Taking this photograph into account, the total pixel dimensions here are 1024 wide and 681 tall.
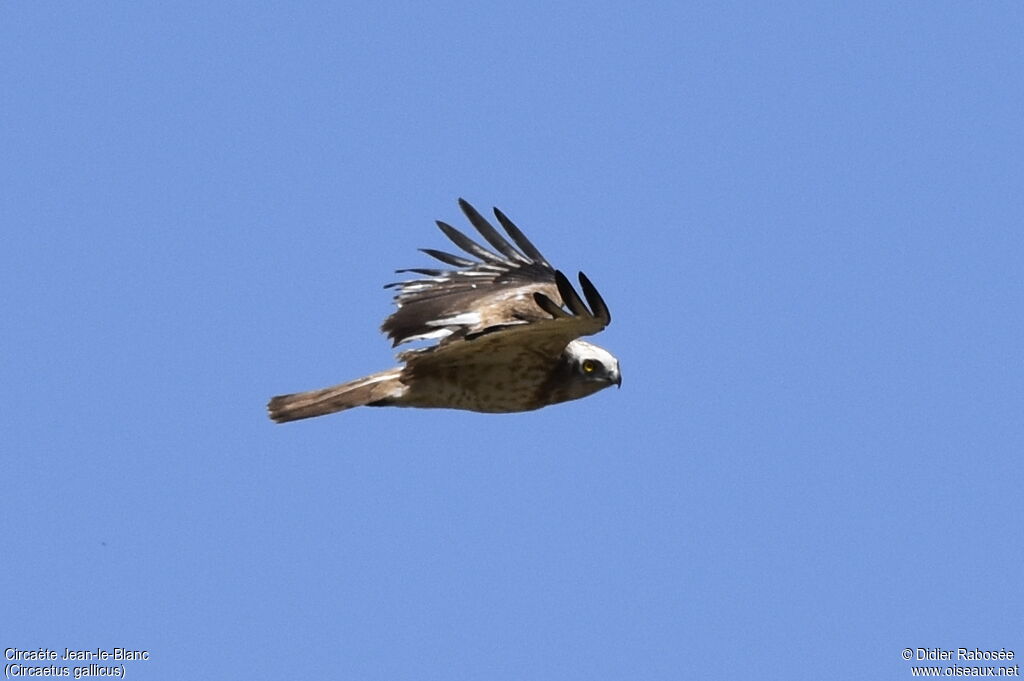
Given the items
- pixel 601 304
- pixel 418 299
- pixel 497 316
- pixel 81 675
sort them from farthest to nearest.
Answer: pixel 418 299
pixel 497 316
pixel 81 675
pixel 601 304

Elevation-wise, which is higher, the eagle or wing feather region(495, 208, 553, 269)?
wing feather region(495, 208, 553, 269)

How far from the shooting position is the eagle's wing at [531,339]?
28.6 feet

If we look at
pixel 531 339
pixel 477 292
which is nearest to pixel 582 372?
pixel 531 339

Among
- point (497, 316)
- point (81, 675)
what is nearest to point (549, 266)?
point (497, 316)

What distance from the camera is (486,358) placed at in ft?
32.0

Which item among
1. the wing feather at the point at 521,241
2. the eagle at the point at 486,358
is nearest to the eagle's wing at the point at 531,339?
the eagle at the point at 486,358

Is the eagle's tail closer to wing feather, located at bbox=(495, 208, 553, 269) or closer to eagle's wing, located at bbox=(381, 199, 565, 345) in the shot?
eagle's wing, located at bbox=(381, 199, 565, 345)

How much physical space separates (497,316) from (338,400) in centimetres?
127

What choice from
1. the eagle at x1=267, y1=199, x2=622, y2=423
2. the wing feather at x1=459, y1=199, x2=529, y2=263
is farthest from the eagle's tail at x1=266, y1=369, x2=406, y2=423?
the wing feather at x1=459, y1=199, x2=529, y2=263

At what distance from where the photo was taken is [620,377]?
10305mm

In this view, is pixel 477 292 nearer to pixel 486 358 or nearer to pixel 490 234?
pixel 490 234

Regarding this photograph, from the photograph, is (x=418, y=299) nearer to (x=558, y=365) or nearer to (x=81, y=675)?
(x=558, y=365)

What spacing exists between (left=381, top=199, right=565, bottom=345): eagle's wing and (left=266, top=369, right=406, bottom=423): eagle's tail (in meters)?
0.32

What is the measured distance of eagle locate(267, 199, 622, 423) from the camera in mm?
9211
